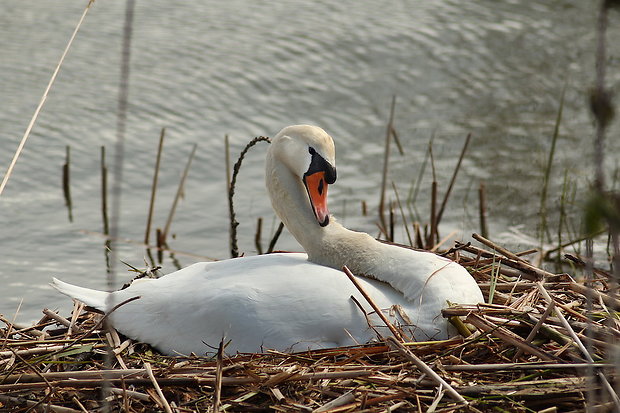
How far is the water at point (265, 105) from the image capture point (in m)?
8.34

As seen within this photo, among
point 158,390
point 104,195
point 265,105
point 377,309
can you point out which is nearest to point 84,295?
point 158,390

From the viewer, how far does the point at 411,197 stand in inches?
346

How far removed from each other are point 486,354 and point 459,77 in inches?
294

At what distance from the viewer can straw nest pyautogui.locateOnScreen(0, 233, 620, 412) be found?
12.3 ft

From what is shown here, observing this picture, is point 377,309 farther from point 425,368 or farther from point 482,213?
point 482,213

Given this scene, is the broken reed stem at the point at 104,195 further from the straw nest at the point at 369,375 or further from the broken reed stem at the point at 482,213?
the straw nest at the point at 369,375

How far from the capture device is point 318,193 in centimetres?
497

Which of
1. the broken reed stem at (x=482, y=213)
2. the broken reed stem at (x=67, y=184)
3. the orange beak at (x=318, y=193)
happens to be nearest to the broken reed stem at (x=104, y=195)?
the broken reed stem at (x=67, y=184)

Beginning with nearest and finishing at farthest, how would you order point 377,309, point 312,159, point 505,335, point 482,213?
point 505,335, point 377,309, point 312,159, point 482,213

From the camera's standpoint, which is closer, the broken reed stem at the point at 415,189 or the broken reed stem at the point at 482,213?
the broken reed stem at the point at 482,213

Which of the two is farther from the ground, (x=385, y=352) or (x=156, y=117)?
(x=385, y=352)

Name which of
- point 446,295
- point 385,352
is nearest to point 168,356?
point 385,352

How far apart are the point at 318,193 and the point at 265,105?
5.27m

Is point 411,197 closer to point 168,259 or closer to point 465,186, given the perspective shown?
point 465,186
